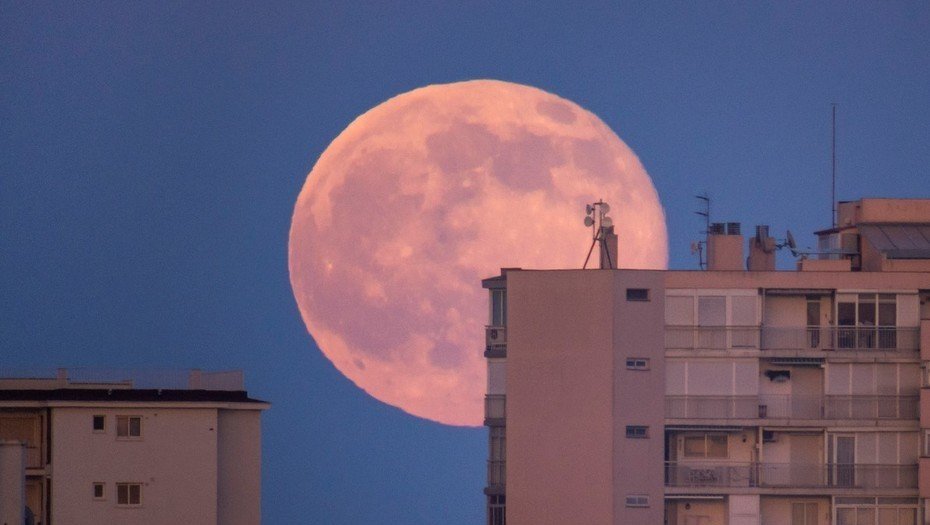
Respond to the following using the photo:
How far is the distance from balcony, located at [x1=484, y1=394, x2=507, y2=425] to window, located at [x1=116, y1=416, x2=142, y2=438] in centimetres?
1393

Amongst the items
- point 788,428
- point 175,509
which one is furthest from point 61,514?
point 788,428

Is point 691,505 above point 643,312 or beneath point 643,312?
beneath

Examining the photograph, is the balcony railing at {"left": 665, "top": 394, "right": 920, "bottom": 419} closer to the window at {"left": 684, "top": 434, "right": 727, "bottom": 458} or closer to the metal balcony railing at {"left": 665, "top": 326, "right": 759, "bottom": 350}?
the window at {"left": 684, "top": 434, "right": 727, "bottom": 458}

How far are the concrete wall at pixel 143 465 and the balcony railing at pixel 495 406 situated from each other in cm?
1123

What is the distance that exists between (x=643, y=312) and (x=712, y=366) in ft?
10.9

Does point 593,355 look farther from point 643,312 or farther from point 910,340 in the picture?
point 910,340

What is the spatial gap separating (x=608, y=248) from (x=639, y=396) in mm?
7958

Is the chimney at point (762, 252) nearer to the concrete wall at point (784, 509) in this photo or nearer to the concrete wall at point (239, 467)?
the concrete wall at point (784, 509)

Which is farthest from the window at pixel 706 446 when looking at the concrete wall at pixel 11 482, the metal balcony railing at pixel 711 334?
the concrete wall at pixel 11 482

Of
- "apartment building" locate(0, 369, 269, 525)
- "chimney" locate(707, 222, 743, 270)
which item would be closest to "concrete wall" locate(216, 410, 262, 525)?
"apartment building" locate(0, 369, 269, 525)

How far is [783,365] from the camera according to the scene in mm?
121625

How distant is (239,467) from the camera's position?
122438 millimetres

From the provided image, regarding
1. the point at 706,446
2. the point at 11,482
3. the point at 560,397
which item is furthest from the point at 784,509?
the point at 11,482

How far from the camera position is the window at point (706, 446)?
121 m
